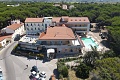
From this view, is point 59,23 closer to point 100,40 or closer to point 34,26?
point 34,26

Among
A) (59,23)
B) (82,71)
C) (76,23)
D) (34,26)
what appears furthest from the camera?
(34,26)

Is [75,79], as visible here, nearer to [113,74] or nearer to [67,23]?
[113,74]

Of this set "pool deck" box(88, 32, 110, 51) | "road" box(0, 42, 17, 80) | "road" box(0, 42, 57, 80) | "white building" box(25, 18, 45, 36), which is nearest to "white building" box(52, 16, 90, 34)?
"pool deck" box(88, 32, 110, 51)

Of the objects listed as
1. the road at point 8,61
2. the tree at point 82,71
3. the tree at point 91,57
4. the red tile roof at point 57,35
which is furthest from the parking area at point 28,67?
the tree at point 91,57

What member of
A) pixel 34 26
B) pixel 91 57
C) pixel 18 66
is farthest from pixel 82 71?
pixel 34 26

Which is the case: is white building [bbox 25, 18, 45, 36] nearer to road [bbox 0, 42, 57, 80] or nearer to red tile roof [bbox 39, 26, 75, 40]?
red tile roof [bbox 39, 26, 75, 40]

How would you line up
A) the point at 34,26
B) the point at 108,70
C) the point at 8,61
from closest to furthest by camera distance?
the point at 108,70 → the point at 8,61 → the point at 34,26

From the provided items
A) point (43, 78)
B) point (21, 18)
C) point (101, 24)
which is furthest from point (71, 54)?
point (21, 18)
